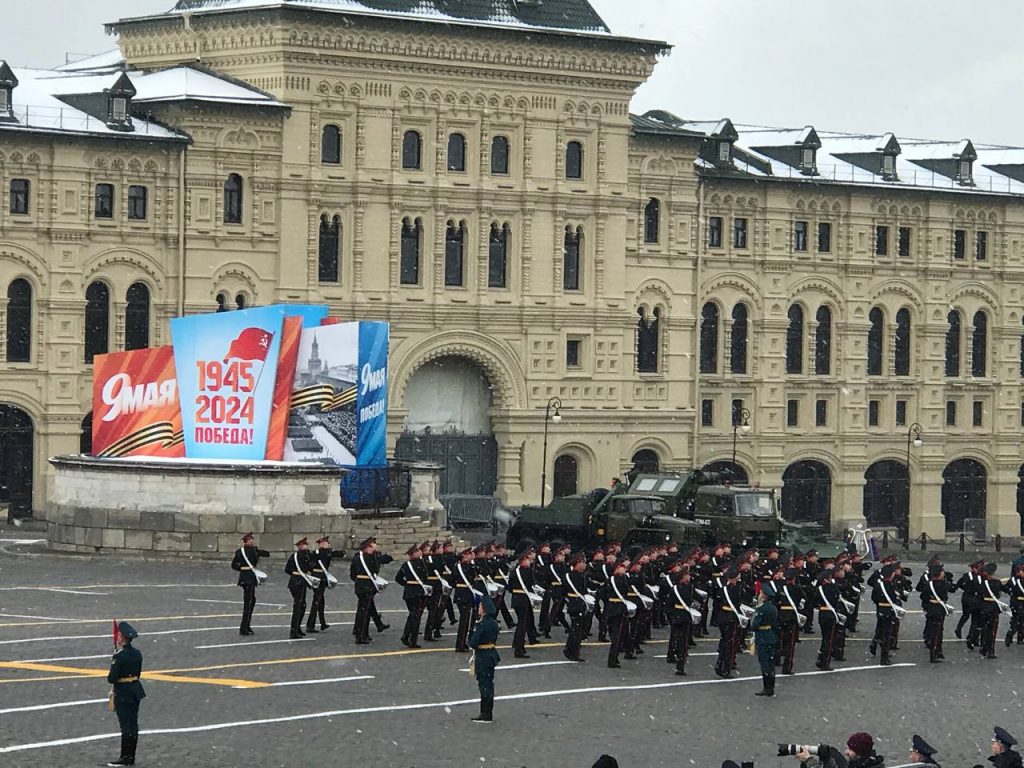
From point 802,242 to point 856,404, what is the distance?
5661 mm

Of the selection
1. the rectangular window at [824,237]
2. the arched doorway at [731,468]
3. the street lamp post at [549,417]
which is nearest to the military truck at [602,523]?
the street lamp post at [549,417]

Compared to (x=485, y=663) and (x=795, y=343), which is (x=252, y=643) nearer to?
(x=485, y=663)

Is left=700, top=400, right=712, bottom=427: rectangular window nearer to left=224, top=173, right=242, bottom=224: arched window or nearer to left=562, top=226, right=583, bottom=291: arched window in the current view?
left=562, top=226, right=583, bottom=291: arched window

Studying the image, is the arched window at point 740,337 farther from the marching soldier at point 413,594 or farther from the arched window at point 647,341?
the marching soldier at point 413,594

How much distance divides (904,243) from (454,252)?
18123mm

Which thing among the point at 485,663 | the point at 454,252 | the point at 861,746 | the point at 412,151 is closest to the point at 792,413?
the point at 454,252

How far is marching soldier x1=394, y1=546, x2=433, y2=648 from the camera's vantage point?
41.6m

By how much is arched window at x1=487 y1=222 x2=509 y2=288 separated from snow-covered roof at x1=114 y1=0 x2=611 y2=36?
6.08 m

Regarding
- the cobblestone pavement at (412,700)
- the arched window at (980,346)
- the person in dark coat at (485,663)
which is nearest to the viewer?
the cobblestone pavement at (412,700)

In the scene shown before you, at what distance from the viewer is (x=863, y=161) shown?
8675 centimetres

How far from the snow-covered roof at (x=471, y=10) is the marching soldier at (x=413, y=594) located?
109 ft

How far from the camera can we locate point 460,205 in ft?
250

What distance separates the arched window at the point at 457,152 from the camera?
2997 inches

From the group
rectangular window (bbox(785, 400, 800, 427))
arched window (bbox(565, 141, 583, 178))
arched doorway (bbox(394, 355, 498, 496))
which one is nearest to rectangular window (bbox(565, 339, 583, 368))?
arched doorway (bbox(394, 355, 498, 496))
